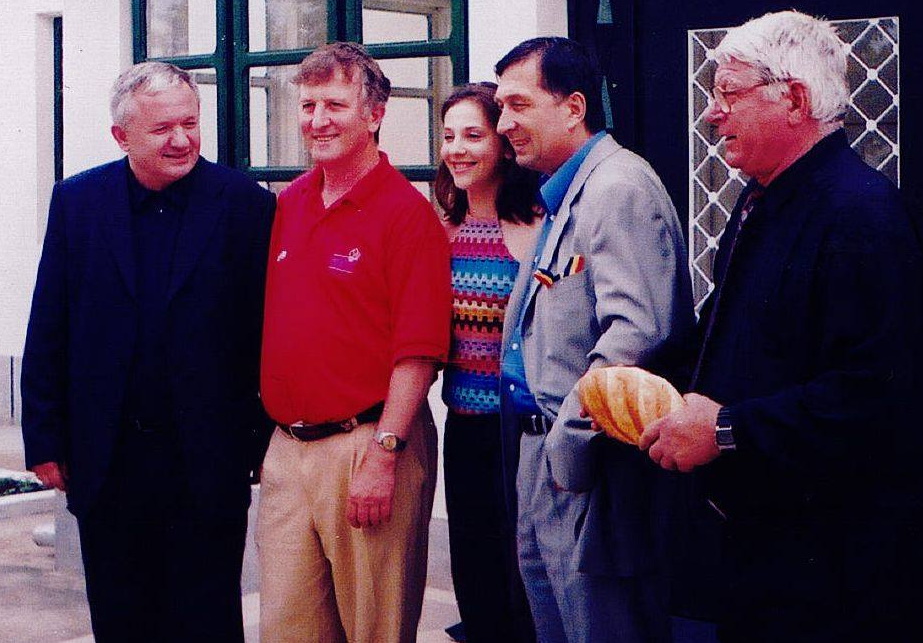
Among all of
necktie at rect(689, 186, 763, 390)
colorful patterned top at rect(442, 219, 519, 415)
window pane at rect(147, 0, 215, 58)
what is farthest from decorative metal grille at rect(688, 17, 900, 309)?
window pane at rect(147, 0, 215, 58)

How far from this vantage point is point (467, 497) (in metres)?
3.91

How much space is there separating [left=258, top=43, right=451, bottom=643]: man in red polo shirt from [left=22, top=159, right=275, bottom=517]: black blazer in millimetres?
121

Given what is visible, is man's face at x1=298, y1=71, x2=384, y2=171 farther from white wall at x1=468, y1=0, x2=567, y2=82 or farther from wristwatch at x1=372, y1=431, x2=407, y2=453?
white wall at x1=468, y1=0, x2=567, y2=82

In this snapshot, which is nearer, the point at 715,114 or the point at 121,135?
the point at 715,114

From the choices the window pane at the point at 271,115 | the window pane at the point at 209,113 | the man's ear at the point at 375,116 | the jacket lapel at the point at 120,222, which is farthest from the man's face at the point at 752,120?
the window pane at the point at 209,113

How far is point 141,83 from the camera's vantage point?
12.4ft

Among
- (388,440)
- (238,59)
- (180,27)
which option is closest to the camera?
(388,440)

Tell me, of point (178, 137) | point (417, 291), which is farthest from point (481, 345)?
point (178, 137)

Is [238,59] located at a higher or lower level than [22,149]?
higher

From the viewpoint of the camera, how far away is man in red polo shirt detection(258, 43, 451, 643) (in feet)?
11.9

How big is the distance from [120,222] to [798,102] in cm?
195

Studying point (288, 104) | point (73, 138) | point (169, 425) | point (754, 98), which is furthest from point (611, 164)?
point (73, 138)

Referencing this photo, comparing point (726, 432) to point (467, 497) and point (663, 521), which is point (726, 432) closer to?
point (663, 521)

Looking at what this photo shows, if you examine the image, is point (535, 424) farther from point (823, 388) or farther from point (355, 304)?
point (823, 388)
